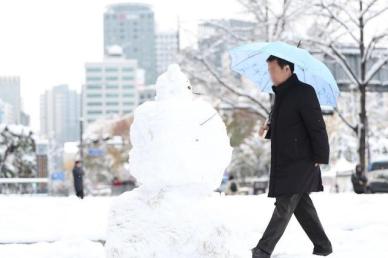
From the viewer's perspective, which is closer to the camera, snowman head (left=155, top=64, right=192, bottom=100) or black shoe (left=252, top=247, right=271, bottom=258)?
snowman head (left=155, top=64, right=192, bottom=100)

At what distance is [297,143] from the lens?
5047 mm

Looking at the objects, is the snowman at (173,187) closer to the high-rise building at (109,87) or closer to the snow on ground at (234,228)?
the snow on ground at (234,228)

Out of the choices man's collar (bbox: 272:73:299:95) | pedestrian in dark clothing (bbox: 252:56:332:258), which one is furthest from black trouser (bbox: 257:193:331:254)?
man's collar (bbox: 272:73:299:95)

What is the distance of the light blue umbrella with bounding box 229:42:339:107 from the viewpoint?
5.27 meters

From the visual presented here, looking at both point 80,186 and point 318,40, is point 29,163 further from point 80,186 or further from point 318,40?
point 318,40

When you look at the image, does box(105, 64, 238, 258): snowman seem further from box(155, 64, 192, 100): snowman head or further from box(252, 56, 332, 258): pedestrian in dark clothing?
box(252, 56, 332, 258): pedestrian in dark clothing

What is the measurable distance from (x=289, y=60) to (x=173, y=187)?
1470 mm

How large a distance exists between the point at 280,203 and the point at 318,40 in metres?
15.7

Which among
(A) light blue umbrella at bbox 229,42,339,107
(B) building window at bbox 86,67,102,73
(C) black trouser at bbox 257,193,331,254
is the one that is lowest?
(C) black trouser at bbox 257,193,331,254

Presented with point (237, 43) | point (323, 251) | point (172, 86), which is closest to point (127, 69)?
point (237, 43)

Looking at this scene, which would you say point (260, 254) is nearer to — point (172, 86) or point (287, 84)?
point (287, 84)

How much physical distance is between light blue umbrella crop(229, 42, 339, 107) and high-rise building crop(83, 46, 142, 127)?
132034 millimetres

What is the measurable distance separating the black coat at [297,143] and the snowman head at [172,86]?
858 mm

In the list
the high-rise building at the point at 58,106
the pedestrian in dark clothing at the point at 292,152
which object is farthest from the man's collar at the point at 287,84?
the high-rise building at the point at 58,106
